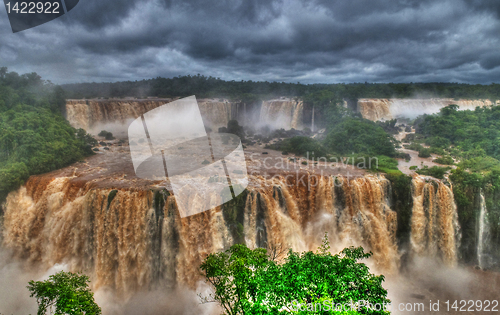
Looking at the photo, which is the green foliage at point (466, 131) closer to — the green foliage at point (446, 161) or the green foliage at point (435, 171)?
the green foliage at point (446, 161)

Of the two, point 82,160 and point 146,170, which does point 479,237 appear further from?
point 82,160

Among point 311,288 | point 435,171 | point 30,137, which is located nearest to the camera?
point 311,288

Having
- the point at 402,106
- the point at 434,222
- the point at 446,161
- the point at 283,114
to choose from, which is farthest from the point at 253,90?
the point at 434,222

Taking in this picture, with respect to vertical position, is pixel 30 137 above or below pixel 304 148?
above

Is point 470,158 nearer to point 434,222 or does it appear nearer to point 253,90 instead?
point 434,222

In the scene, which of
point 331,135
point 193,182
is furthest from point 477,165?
point 193,182

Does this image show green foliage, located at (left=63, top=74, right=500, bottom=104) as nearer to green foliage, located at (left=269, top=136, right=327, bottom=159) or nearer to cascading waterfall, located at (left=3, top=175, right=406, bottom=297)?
green foliage, located at (left=269, top=136, right=327, bottom=159)

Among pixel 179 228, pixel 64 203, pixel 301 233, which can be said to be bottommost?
pixel 301 233
